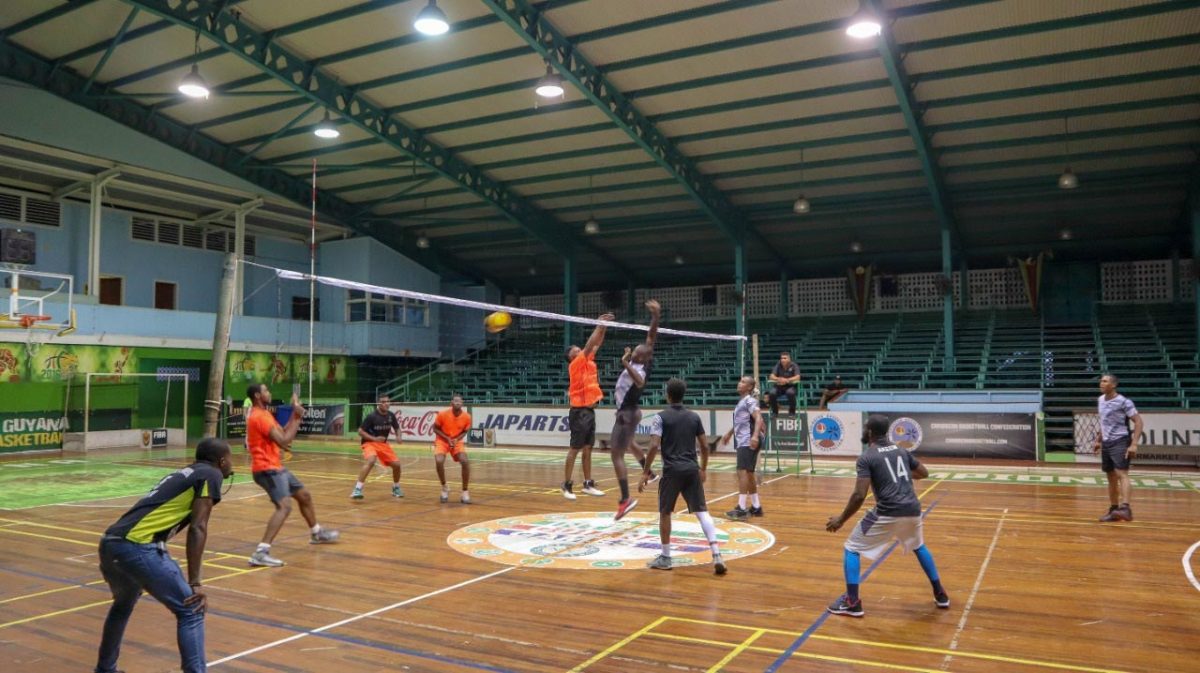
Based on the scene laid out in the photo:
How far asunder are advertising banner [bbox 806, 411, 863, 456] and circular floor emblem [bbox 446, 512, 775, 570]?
10759mm

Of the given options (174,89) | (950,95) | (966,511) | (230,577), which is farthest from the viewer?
(174,89)

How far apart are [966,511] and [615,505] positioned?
4.92 m

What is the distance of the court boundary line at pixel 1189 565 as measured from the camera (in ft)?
23.5

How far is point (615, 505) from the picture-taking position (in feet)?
38.7

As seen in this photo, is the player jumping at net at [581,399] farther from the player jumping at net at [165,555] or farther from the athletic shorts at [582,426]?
the player jumping at net at [165,555]

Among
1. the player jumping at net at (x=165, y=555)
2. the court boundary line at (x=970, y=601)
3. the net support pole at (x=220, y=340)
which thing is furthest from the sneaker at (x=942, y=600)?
the net support pole at (x=220, y=340)

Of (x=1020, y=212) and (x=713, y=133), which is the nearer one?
(x=713, y=133)

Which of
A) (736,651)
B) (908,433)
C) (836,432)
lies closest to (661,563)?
(736,651)

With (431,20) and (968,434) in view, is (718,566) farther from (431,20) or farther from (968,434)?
(968,434)

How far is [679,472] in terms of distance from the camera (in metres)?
7.54

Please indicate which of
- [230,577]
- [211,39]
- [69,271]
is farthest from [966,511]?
[69,271]

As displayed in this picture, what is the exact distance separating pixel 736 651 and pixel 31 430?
24.8 metres

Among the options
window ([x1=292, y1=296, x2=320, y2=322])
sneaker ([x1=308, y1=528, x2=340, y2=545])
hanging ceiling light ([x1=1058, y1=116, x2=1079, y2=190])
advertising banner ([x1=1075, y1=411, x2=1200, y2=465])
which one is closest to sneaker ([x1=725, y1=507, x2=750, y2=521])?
sneaker ([x1=308, y1=528, x2=340, y2=545])

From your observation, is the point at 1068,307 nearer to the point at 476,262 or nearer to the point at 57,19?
the point at 476,262
